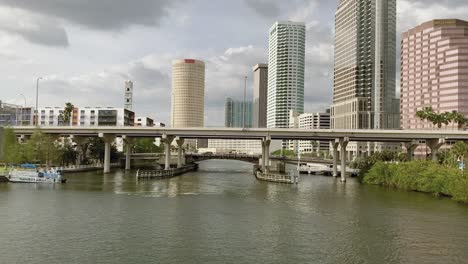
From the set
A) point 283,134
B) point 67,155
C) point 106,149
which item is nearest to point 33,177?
point 106,149

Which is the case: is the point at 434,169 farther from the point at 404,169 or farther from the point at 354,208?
the point at 354,208

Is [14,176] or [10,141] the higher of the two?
[10,141]

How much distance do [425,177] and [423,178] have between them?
491 millimetres

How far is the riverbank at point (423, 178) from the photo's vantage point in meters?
85.7

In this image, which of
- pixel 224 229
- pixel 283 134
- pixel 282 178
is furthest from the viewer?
pixel 283 134

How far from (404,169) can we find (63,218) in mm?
84758

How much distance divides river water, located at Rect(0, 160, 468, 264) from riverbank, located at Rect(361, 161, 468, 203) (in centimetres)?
421

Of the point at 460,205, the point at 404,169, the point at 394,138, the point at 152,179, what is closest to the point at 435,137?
the point at 394,138

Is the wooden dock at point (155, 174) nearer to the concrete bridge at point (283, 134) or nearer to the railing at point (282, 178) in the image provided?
the concrete bridge at point (283, 134)

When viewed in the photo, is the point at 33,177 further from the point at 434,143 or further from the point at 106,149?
the point at 434,143

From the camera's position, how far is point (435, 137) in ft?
451

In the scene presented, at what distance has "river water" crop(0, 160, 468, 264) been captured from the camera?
135 feet

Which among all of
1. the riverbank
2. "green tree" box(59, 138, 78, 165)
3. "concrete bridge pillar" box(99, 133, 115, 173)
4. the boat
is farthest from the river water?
"green tree" box(59, 138, 78, 165)

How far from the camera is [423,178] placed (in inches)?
4003
